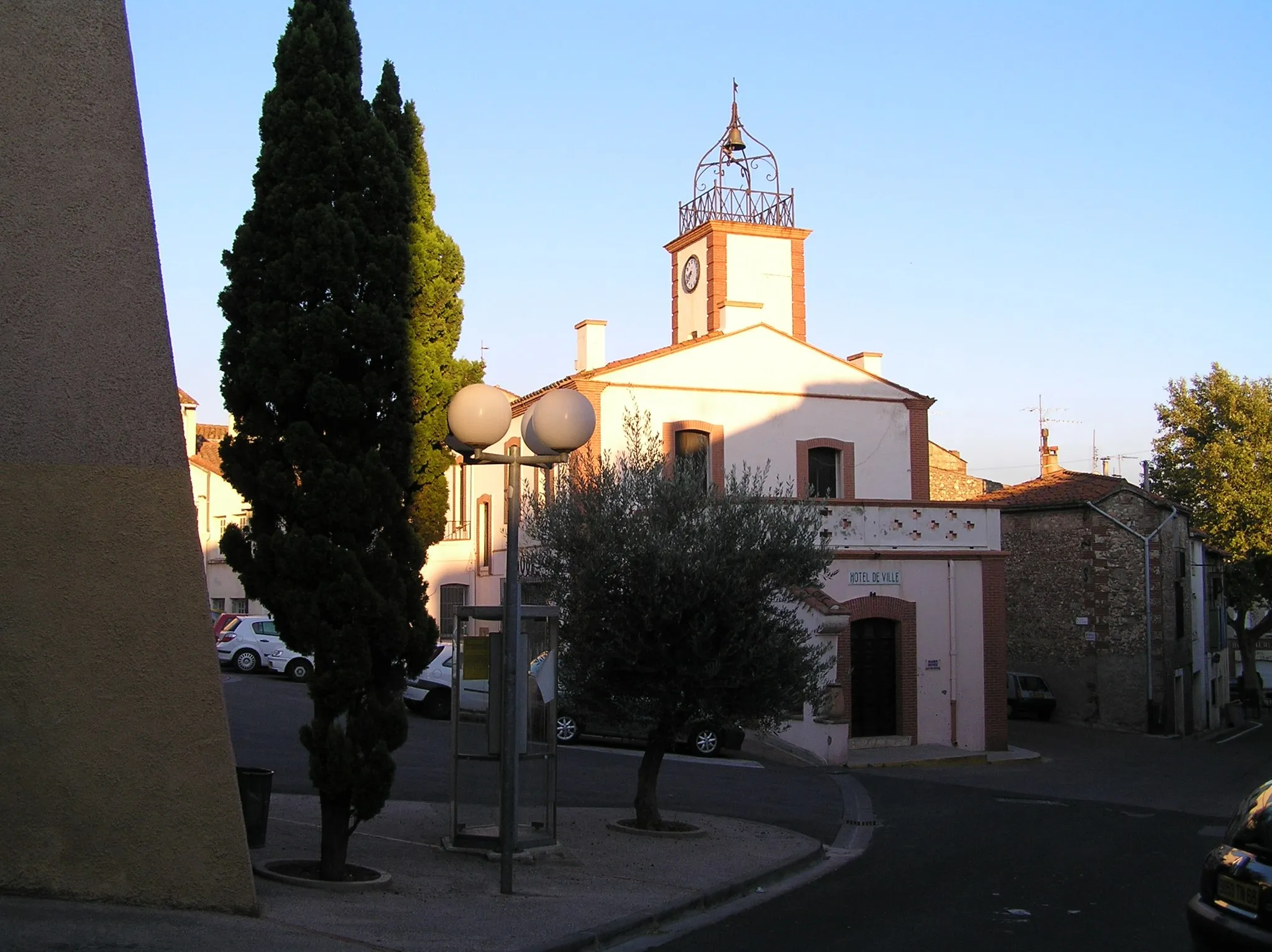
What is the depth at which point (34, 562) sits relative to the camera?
25.0 feet

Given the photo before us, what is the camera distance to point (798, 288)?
109 ft

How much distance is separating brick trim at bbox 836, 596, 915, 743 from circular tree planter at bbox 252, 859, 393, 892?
53.5 feet

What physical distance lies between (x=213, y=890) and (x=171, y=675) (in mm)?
1292

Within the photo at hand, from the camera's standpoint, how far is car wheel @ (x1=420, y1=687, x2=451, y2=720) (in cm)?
2541

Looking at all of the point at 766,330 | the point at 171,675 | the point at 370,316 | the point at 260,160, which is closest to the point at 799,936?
the point at 171,675

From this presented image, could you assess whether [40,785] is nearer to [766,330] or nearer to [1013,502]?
[766,330]

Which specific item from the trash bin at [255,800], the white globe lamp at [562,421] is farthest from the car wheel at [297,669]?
the white globe lamp at [562,421]

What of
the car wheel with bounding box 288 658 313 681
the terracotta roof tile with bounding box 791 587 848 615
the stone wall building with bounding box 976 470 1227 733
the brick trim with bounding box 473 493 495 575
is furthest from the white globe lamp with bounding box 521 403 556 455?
the stone wall building with bounding box 976 470 1227 733

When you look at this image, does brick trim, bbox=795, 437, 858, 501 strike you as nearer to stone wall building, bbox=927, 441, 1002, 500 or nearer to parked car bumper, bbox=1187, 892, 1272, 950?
stone wall building, bbox=927, 441, 1002, 500

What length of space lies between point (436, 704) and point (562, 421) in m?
17.3

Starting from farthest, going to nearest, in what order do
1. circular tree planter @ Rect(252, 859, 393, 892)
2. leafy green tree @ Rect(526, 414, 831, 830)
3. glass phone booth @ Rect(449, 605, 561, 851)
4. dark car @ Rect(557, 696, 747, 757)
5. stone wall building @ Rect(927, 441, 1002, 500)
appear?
1. stone wall building @ Rect(927, 441, 1002, 500)
2. dark car @ Rect(557, 696, 747, 757)
3. leafy green tree @ Rect(526, 414, 831, 830)
4. glass phone booth @ Rect(449, 605, 561, 851)
5. circular tree planter @ Rect(252, 859, 393, 892)

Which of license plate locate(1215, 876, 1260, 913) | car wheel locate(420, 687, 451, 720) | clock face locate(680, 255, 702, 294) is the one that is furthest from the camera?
clock face locate(680, 255, 702, 294)

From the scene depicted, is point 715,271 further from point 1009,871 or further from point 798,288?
point 1009,871

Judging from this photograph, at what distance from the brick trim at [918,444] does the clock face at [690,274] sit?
6840 mm
